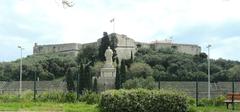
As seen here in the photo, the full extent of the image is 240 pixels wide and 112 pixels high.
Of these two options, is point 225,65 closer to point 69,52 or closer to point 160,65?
point 160,65

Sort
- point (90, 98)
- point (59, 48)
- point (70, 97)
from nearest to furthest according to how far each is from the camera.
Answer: point (90, 98), point (70, 97), point (59, 48)

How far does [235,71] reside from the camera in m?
84.1

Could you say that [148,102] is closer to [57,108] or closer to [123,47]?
[57,108]

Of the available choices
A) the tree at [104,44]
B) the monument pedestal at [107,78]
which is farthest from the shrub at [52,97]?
the tree at [104,44]

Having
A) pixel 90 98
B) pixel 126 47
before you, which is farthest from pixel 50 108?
pixel 126 47

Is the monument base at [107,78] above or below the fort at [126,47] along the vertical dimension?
below

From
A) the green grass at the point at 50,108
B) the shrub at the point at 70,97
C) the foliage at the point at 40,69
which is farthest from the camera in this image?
the foliage at the point at 40,69

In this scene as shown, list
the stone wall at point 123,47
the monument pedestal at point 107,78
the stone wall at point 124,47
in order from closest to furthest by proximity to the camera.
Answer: the monument pedestal at point 107,78 < the stone wall at point 124,47 < the stone wall at point 123,47

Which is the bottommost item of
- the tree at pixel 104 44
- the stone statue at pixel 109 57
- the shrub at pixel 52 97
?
the shrub at pixel 52 97

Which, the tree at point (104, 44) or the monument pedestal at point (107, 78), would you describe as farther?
the tree at point (104, 44)

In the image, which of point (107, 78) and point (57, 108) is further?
point (107, 78)

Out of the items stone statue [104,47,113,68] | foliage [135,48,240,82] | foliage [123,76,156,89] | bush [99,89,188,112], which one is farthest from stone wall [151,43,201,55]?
bush [99,89,188,112]

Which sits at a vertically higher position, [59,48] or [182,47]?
[182,47]

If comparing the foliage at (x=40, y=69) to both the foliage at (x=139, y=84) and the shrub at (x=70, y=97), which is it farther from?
the shrub at (x=70, y=97)
